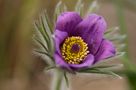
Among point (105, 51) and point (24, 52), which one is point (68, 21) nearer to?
point (105, 51)

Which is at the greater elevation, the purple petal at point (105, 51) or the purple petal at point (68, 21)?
the purple petal at point (68, 21)

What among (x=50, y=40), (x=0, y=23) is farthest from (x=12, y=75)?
(x=50, y=40)

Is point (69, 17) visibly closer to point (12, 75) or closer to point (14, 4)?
point (14, 4)

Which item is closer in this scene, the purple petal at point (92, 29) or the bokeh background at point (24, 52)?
the purple petal at point (92, 29)

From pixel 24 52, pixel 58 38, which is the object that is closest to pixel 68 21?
pixel 58 38

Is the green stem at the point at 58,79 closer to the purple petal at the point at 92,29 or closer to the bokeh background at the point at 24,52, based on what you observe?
the purple petal at the point at 92,29

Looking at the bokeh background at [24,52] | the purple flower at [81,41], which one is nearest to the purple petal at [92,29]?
the purple flower at [81,41]

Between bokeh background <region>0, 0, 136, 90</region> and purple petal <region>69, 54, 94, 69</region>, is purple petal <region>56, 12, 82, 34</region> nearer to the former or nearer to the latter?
purple petal <region>69, 54, 94, 69</region>
